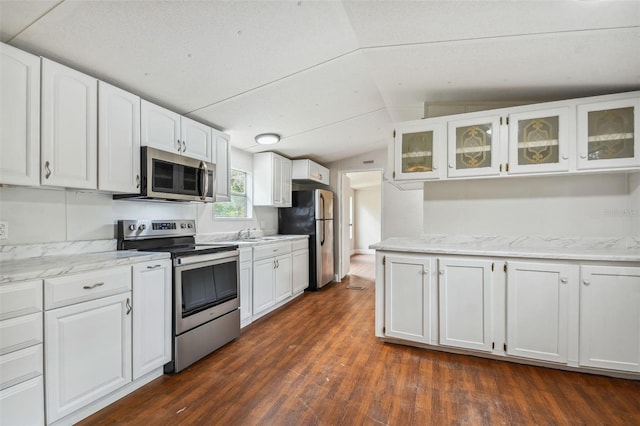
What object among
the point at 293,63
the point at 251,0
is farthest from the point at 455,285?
the point at 251,0

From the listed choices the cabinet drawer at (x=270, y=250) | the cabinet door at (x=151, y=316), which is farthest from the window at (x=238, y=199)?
the cabinet door at (x=151, y=316)

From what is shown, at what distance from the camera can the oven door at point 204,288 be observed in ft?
7.59

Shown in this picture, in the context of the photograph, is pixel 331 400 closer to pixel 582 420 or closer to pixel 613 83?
pixel 582 420

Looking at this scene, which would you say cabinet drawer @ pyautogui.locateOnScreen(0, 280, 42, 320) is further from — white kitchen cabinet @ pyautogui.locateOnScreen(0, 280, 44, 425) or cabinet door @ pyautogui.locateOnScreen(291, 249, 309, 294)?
cabinet door @ pyautogui.locateOnScreen(291, 249, 309, 294)

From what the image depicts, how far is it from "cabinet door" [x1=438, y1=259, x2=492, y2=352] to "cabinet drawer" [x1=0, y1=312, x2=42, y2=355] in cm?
267

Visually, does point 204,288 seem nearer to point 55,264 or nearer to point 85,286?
point 85,286

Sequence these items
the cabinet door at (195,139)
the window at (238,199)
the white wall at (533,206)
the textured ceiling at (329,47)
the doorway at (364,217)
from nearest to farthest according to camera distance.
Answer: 1. the textured ceiling at (329,47)
2. the white wall at (533,206)
3. the cabinet door at (195,139)
4. the window at (238,199)
5. the doorway at (364,217)

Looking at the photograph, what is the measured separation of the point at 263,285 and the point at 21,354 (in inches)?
88.7

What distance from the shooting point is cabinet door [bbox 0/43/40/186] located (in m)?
1.60

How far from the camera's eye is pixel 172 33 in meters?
1.87

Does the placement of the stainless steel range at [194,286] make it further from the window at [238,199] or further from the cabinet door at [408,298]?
the cabinet door at [408,298]

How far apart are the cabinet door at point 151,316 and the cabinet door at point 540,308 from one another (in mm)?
2649

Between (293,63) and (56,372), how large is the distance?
8.23 ft

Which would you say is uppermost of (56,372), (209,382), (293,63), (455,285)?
(293,63)
